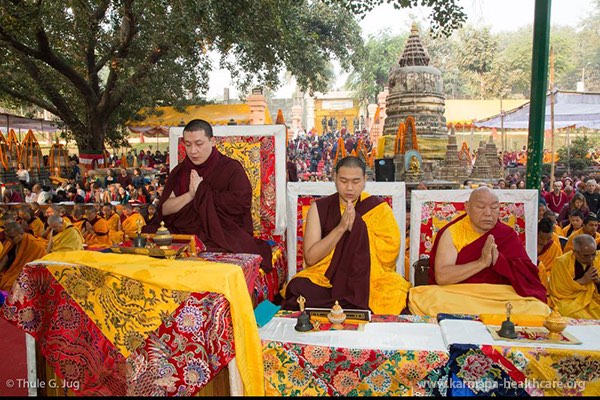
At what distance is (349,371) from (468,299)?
1.16 meters

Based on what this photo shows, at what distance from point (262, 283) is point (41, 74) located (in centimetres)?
1490

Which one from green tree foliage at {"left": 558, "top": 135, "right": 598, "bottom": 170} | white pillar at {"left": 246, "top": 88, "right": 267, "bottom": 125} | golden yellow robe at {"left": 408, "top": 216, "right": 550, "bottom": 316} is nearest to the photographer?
golden yellow robe at {"left": 408, "top": 216, "right": 550, "bottom": 316}

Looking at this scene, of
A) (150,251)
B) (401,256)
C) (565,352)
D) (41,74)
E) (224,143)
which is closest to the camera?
(565,352)

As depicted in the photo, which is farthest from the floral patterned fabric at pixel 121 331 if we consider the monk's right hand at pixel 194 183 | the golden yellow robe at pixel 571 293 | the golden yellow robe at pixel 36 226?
the golden yellow robe at pixel 36 226

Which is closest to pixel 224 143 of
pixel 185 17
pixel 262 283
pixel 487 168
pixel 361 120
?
pixel 262 283

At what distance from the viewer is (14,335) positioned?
4.52 metres

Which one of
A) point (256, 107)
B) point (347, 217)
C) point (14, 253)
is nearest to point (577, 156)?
point (256, 107)

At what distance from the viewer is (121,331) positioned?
98.9 inches

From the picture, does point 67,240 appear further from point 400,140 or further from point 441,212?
point 400,140

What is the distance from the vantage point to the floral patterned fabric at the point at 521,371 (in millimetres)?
2432

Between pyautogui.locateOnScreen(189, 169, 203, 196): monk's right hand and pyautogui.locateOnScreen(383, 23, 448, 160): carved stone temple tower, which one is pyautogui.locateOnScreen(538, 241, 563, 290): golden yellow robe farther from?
pyautogui.locateOnScreen(383, 23, 448, 160): carved stone temple tower

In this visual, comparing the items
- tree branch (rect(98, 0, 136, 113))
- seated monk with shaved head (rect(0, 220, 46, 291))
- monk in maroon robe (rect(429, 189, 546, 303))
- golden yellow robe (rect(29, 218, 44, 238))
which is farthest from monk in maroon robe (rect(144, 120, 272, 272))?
tree branch (rect(98, 0, 136, 113))

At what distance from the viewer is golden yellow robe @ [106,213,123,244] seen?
8.23 meters

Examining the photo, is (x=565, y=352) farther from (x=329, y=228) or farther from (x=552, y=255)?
(x=552, y=255)
